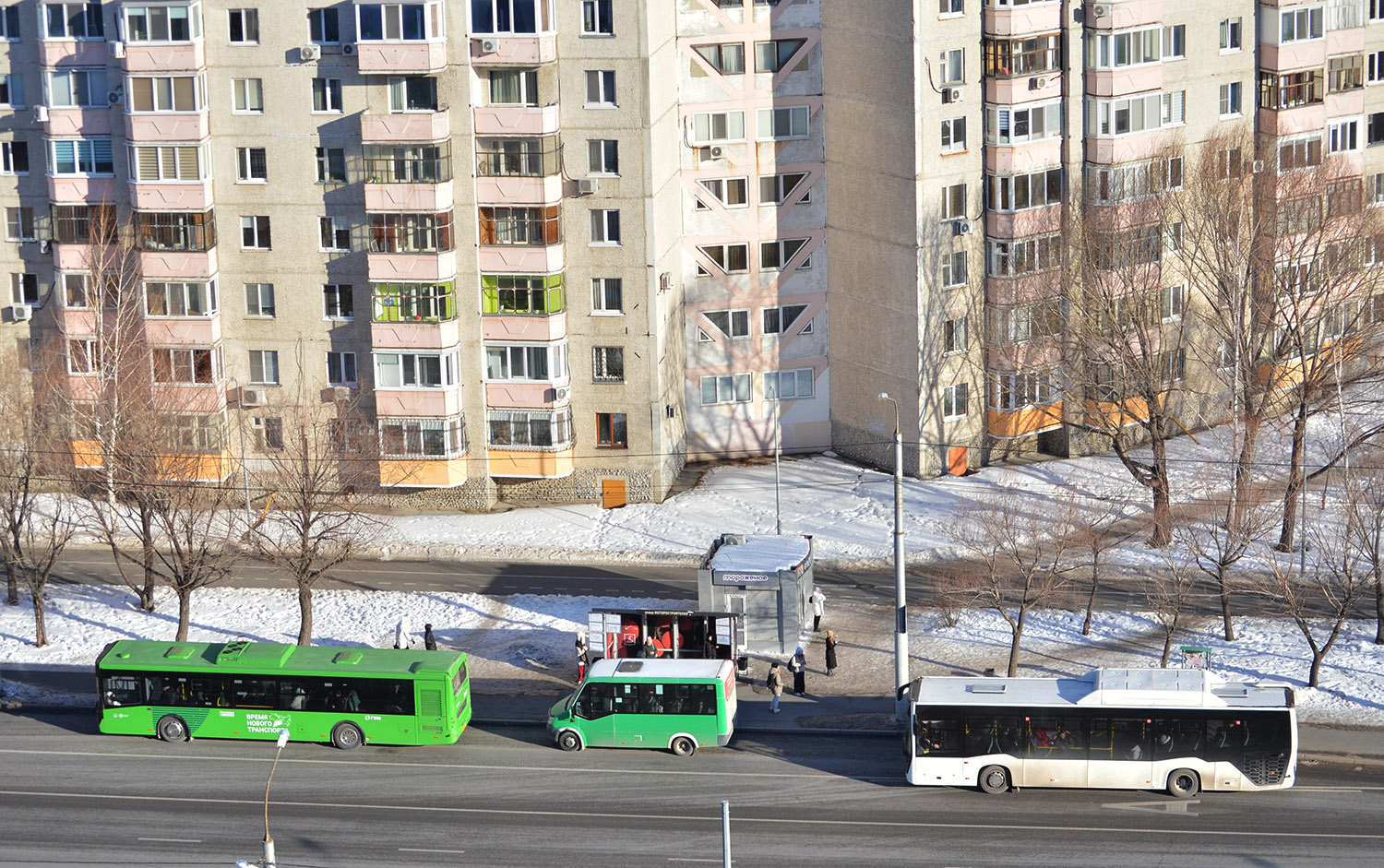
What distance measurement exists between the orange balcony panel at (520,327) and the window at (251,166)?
10.3 metres

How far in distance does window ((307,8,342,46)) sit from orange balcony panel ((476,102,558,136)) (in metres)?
6.11

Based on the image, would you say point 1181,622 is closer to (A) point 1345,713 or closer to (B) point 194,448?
(A) point 1345,713

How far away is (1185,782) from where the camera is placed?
51906mm

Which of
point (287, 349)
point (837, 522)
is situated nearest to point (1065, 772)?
point (837, 522)

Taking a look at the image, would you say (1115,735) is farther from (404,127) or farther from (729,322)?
(404,127)

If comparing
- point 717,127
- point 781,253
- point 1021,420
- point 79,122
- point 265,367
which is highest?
point 79,122

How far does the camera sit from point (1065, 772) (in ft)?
172

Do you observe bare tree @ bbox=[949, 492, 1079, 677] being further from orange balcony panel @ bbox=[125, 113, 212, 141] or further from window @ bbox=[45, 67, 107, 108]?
window @ bbox=[45, 67, 107, 108]

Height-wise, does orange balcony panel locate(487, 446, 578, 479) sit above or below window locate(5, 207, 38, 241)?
below

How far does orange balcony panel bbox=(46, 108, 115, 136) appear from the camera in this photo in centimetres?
7700

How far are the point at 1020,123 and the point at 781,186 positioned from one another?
1044 cm

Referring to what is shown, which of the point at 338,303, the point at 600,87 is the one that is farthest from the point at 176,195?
the point at 600,87

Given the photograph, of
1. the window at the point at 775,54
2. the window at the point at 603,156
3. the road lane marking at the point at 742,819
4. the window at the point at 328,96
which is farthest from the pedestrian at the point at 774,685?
the window at the point at 775,54

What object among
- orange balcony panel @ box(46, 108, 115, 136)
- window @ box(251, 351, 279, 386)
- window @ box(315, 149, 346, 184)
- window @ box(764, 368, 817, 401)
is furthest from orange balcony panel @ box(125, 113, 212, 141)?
window @ box(764, 368, 817, 401)
